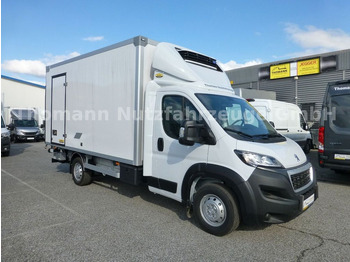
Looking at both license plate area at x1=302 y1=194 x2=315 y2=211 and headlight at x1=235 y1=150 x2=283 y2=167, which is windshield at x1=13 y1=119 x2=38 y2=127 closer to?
headlight at x1=235 y1=150 x2=283 y2=167

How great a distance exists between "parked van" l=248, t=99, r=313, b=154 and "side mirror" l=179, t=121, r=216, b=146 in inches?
302

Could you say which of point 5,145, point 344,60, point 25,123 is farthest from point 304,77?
point 25,123

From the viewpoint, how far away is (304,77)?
18797mm

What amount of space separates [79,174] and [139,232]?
3432 millimetres

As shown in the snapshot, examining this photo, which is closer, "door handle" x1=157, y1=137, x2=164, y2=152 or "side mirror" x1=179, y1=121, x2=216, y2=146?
"side mirror" x1=179, y1=121, x2=216, y2=146

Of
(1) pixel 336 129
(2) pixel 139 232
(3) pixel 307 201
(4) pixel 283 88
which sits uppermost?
(4) pixel 283 88

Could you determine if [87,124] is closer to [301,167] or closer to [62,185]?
[62,185]

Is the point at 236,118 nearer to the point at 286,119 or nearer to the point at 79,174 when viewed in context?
the point at 79,174

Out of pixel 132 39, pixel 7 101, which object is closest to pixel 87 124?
pixel 132 39

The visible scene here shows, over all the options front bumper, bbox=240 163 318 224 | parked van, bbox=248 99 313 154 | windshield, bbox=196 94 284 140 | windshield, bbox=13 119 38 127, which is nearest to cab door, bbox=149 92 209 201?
windshield, bbox=196 94 284 140

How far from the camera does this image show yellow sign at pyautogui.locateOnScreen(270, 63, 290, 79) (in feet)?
63.9


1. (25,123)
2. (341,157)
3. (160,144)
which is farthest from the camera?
(25,123)

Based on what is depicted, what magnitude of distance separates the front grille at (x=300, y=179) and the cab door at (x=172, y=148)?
1270mm

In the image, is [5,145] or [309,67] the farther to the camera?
[309,67]
